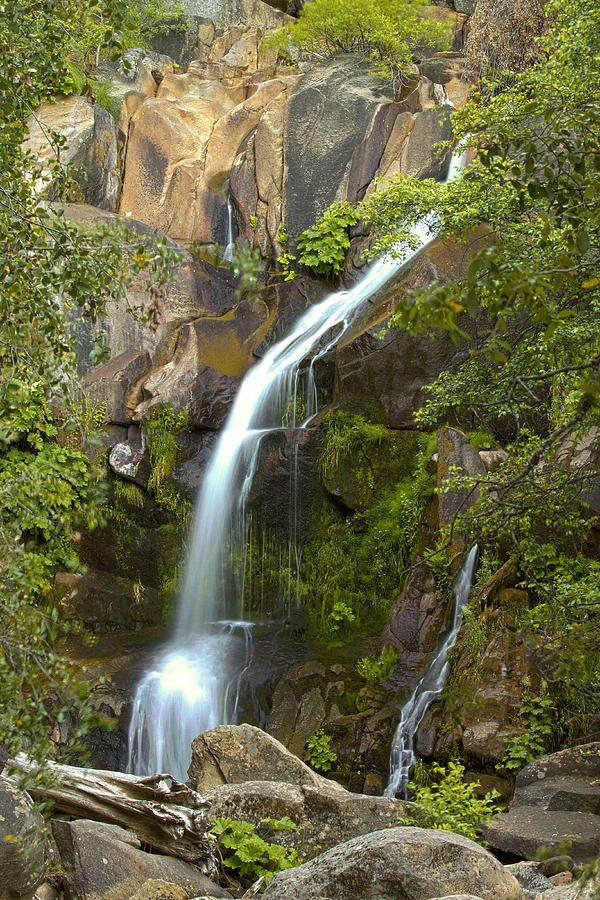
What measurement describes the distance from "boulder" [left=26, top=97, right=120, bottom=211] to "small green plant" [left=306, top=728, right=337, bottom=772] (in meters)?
12.3

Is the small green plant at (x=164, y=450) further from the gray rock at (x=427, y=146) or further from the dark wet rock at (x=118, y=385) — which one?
the gray rock at (x=427, y=146)

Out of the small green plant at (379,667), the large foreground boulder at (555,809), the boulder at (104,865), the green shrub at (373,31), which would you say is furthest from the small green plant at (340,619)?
the green shrub at (373,31)

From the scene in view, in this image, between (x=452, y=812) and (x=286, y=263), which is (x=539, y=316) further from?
(x=286, y=263)

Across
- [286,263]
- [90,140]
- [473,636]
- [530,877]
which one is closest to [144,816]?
[530,877]

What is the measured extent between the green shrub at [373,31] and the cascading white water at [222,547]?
14.0ft

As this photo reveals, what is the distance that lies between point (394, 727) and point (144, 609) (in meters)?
5.33

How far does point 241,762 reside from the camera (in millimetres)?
6332

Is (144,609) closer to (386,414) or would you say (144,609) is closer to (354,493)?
(354,493)

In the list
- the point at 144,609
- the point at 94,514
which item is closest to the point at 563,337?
the point at 94,514

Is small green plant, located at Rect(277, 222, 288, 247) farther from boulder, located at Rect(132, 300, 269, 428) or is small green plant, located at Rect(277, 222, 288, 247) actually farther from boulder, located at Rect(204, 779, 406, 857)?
boulder, located at Rect(204, 779, 406, 857)

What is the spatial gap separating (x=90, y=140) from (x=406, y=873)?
16.4 metres

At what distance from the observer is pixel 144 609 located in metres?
12.4

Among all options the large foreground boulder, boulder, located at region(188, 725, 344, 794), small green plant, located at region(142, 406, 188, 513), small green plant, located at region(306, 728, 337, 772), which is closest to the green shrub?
small green plant, located at region(142, 406, 188, 513)

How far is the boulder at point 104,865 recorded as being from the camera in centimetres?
419
